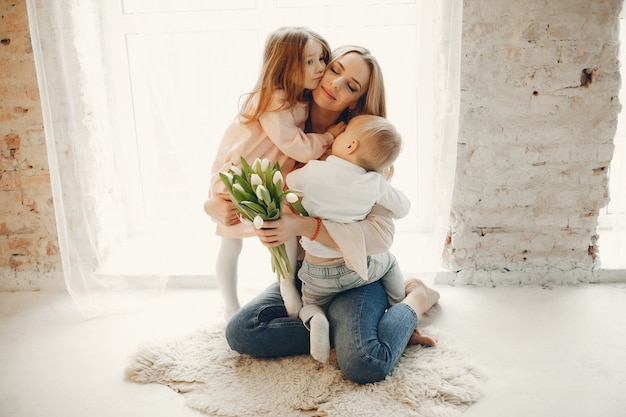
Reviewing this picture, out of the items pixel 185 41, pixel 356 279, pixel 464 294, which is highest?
pixel 185 41

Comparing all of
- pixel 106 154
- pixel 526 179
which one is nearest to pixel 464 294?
pixel 526 179

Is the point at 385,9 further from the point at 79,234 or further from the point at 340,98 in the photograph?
the point at 79,234

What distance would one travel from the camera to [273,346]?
84.0 inches

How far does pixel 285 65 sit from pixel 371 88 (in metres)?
0.32

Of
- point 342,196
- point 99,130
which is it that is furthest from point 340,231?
point 99,130

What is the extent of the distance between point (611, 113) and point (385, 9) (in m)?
1.10

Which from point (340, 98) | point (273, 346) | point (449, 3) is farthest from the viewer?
point (449, 3)

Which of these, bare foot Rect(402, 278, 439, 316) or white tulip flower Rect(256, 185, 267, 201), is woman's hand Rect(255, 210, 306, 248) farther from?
bare foot Rect(402, 278, 439, 316)

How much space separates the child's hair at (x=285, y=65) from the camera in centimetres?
201

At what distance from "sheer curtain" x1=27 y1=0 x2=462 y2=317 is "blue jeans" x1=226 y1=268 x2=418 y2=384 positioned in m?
0.58

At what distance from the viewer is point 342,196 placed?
1.98 meters

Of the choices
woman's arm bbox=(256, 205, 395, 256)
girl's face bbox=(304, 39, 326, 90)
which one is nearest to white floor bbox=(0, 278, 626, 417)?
woman's arm bbox=(256, 205, 395, 256)

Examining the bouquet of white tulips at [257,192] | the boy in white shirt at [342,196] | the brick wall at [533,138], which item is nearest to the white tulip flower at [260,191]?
the bouquet of white tulips at [257,192]

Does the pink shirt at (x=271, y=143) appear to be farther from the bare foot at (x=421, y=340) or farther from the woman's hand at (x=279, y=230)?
the bare foot at (x=421, y=340)
